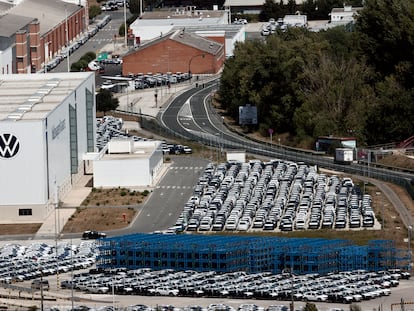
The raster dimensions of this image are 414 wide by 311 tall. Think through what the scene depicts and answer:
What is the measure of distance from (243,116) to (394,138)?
8.97 metres

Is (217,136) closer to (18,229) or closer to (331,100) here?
(331,100)

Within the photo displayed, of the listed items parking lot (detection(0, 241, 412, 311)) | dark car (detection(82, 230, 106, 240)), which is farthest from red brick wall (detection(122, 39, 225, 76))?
parking lot (detection(0, 241, 412, 311))

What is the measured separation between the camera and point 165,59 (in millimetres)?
97625

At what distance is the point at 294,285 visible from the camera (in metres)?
51.2

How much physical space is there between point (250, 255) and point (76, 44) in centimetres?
5507

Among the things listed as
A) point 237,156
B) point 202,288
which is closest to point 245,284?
point 202,288

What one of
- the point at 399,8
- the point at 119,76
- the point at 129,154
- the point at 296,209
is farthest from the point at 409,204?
the point at 119,76

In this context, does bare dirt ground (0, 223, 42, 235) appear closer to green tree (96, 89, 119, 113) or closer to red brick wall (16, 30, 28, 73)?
green tree (96, 89, 119, 113)

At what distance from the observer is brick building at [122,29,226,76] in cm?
9750

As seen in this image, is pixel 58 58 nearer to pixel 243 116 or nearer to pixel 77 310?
pixel 243 116

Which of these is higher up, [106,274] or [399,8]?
[399,8]

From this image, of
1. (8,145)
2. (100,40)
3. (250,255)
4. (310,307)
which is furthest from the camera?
(100,40)

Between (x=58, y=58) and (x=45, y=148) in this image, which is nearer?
(x=45, y=148)

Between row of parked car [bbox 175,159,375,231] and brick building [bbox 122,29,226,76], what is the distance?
28.2m
